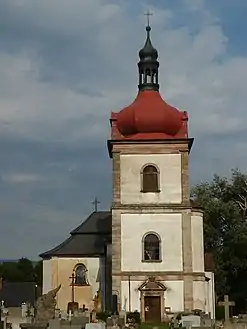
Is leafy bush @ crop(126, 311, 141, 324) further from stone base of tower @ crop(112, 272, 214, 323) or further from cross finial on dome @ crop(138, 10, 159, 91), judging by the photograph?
cross finial on dome @ crop(138, 10, 159, 91)

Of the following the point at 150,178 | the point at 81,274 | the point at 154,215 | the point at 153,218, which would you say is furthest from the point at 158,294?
the point at 81,274

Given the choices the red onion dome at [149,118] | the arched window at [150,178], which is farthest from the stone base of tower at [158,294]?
the red onion dome at [149,118]

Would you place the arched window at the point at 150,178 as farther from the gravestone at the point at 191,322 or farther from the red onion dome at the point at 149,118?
the gravestone at the point at 191,322

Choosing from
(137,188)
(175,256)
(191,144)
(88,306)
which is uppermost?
(191,144)

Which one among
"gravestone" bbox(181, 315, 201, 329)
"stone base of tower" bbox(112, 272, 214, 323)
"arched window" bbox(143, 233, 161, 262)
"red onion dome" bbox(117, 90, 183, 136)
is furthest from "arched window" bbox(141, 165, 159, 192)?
"gravestone" bbox(181, 315, 201, 329)

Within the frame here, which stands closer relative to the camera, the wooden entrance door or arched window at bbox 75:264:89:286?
the wooden entrance door

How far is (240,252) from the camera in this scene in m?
53.1

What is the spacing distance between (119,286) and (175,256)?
11.6ft

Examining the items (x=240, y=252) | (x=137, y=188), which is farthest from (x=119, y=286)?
(x=240, y=252)

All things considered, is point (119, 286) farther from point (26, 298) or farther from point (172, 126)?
point (26, 298)

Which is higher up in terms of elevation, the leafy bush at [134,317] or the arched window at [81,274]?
the arched window at [81,274]

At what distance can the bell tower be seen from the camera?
4144cm

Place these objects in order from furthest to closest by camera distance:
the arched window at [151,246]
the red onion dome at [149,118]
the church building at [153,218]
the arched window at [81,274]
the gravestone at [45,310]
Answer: the arched window at [81,274] → the red onion dome at [149,118] → the arched window at [151,246] → the church building at [153,218] → the gravestone at [45,310]

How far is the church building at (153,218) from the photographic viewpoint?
1630 inches
